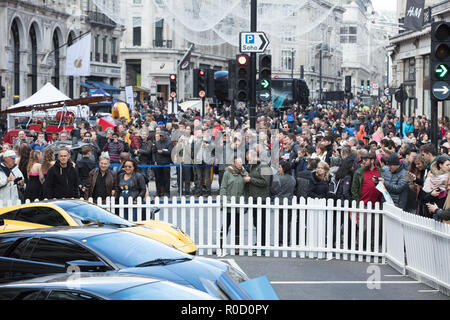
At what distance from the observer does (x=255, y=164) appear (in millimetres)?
13055

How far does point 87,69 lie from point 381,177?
2452 cm

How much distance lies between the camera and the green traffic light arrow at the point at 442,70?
11758mm

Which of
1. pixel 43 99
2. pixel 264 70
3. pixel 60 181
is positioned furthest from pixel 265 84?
pixel 43 99

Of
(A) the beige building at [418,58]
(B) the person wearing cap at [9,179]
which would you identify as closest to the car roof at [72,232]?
(B) the person wearing cap at [9,179]

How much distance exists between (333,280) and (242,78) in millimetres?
8415

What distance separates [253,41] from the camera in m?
18.0

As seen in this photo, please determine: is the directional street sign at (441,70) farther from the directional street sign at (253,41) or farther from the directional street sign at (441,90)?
the directional street sign at (253,41)

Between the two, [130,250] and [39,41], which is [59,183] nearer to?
[130,250]

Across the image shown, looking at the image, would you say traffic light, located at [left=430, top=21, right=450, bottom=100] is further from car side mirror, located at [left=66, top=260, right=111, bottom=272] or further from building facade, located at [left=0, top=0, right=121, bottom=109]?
building facade, located at [left=0, top=0, right=121, bottom=109]

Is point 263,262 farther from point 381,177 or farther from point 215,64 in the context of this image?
point 215,64

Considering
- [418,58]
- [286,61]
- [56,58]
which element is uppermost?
[286,61]

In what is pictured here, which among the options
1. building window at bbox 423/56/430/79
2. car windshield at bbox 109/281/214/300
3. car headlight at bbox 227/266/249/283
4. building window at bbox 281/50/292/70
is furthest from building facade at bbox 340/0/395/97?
car windshield at bbox 109/281/214/300
